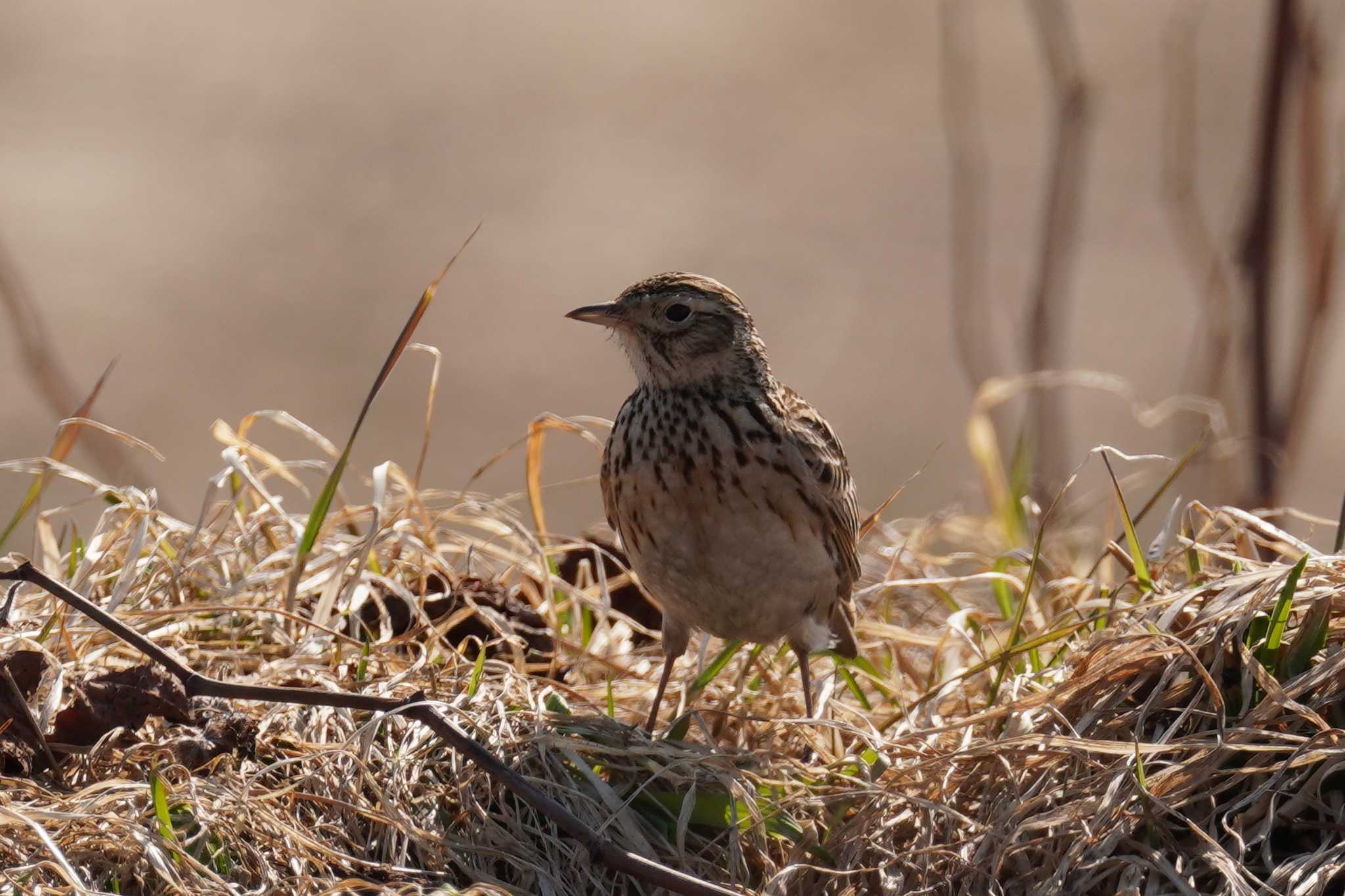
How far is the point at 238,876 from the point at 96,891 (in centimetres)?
29

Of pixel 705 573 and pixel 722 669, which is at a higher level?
pixel 705 573

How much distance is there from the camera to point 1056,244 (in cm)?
516

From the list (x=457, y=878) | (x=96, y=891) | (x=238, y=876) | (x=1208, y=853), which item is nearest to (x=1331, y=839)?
(x=1208, y=853)

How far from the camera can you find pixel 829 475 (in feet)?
15.8

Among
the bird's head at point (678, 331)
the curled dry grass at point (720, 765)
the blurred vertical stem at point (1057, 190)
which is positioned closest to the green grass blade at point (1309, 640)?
the curled dry grass at point (720, 765)

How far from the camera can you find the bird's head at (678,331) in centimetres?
487

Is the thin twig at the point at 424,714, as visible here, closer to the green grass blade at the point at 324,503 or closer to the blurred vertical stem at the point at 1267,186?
the green grass blade at the point at 324,503

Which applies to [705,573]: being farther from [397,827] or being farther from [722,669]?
[397,827]

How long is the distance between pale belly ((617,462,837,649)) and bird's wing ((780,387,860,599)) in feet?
0.33

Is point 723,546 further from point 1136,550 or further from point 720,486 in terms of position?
point 1136,550

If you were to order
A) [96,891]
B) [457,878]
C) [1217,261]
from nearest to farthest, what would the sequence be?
[96,891] < [457,878] < [1217,261]

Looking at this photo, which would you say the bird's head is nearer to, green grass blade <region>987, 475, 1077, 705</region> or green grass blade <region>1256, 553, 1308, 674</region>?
green grass blade <region>987, 475, 1077, 705</region>

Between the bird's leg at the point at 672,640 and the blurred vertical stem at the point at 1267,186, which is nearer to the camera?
the blurred vertical stem at the point at 1267,186

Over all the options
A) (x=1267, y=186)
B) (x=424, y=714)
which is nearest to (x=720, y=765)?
(x=424, y=714)
